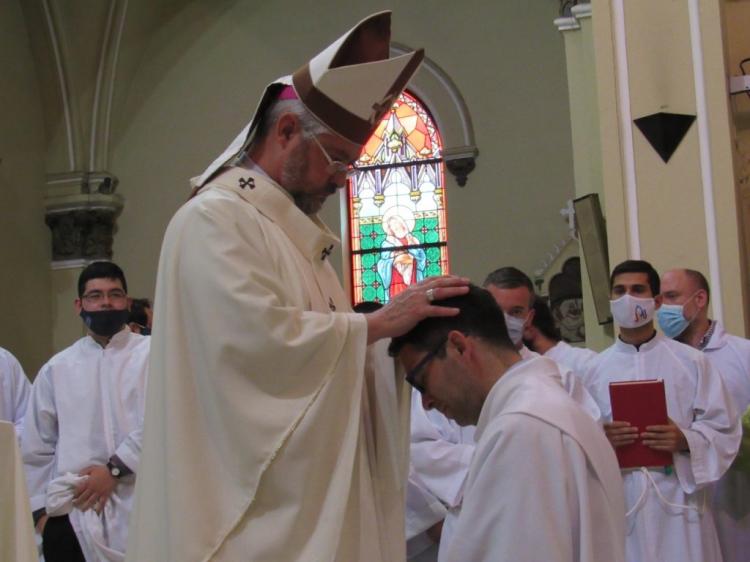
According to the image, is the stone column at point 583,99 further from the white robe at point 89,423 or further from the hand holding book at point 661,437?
the white robe at point 89,423

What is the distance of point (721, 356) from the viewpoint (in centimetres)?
561

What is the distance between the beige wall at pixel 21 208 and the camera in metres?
12.0

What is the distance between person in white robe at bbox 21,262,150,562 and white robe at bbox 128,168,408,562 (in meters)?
2.06

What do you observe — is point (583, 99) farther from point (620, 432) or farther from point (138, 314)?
point (620, 432)

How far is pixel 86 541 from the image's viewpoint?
4.94 meters

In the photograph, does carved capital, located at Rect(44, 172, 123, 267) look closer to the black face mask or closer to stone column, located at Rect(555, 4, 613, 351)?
stone column, located at Rect(555, 4, 613, 351)

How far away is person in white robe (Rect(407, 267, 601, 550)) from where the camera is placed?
14.4 feet

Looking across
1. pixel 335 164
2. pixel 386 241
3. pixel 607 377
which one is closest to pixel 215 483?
pixel 335 164

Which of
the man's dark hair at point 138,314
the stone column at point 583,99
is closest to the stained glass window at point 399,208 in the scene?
the stone column at point 583,99

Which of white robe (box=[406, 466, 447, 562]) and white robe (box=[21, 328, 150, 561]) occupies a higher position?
white robe (box=[21, 328, 150, 561])

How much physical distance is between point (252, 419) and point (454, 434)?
2.08m

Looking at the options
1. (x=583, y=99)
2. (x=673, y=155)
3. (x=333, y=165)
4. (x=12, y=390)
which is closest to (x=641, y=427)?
(x=333, y=165)

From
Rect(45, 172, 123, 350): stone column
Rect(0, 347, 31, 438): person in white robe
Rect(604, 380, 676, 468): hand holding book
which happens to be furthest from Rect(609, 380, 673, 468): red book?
Rect(45, 172, 123, 350): stone column

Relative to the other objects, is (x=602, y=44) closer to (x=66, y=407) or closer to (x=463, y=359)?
(x=66, y=407)
